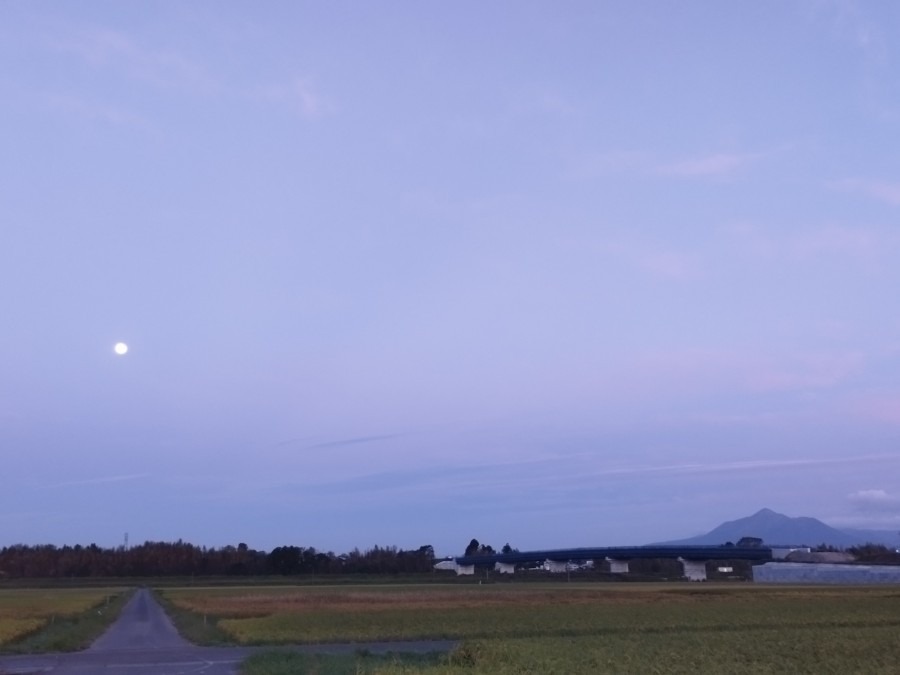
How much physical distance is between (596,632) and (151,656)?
17.6 m

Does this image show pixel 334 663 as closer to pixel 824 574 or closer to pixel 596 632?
pixel 596 632

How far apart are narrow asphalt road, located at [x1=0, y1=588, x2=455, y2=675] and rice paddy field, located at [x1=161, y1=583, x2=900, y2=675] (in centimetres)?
178

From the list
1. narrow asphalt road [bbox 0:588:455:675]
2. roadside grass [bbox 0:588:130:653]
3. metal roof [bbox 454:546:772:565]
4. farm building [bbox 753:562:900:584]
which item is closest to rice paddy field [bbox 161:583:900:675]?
narrow asphalt road [bbox 0:588:455:675]

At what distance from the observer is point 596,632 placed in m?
41.5

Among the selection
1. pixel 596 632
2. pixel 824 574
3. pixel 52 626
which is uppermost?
pixel 824 574

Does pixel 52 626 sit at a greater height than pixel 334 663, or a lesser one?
greater

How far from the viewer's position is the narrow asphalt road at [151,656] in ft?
95.9

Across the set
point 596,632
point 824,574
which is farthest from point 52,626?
point 824,574

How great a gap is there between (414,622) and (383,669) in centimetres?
2717

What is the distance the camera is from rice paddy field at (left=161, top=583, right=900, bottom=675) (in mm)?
25281

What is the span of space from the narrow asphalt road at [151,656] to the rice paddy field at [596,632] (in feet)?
5.84

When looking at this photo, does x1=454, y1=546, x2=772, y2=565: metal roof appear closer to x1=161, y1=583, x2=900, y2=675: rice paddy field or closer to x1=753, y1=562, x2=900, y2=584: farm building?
x1=753, y1=562, x2=900, y2=584: farm building

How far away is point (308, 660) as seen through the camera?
2867 cm

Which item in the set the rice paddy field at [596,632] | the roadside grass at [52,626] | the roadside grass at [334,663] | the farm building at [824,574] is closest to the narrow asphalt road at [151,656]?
the roadside grass at [334,663]
